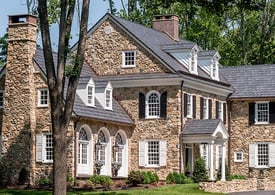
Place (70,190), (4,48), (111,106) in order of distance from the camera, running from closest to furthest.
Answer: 1. (70,190)
2. (111,106)
3. (4,48)

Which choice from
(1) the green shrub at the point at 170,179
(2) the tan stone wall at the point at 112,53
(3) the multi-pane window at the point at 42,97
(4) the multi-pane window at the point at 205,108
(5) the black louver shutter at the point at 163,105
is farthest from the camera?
(4) the multi-pane window at the point at 205,108

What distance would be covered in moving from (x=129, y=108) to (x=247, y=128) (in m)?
9.79

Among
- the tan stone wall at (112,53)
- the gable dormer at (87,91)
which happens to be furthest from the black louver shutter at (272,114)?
the gable dormer at (87,91)

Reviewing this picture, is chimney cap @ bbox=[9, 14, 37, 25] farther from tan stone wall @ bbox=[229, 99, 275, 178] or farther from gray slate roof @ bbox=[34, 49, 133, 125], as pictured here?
tan stone wall @ bbox=[229, 99, 275, 178]

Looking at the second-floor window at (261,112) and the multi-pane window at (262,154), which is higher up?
the second-floor window at (261,112)

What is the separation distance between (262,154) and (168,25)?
35.1ft

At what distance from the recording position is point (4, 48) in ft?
220

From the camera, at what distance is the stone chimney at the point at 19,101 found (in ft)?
130

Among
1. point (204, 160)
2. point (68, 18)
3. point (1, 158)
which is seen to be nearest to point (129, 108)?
point (204, 160)

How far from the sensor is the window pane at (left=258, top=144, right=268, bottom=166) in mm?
50281

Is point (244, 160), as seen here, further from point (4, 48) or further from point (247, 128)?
point (4, 48)

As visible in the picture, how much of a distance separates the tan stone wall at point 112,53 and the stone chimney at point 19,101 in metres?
7.14

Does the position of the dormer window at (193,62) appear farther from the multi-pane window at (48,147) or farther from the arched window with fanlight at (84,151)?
the multi-pane window at (48,147)

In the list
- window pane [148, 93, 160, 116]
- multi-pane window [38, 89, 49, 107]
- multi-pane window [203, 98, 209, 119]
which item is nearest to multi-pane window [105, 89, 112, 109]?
→ window pane [148, 93, 160, 116]
